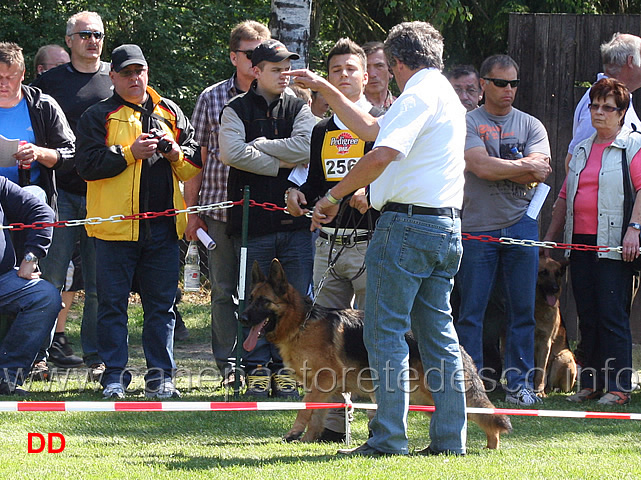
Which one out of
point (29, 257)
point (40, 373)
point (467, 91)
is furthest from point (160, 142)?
point (467, 91)

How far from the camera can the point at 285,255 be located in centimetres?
671

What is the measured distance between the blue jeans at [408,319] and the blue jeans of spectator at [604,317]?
2.73 m

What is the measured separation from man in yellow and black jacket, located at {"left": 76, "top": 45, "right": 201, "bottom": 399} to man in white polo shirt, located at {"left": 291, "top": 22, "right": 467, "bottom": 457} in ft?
→ 7.63

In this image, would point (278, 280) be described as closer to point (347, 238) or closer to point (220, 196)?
point (347, 238)

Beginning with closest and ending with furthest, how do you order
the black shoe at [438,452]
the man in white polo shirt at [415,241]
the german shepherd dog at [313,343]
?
the man in white polo shirt at [415,241], the black shoe at [438,452], the german shepherd dog at [313,343]

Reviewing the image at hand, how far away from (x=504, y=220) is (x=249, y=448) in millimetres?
2881

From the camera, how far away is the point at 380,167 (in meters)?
4.26

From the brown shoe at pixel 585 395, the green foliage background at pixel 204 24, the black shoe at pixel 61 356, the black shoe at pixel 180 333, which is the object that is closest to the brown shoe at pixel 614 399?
the brown shoe at pixel 585 395

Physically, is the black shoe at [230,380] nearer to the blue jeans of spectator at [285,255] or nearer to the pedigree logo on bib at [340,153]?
the blue jeans of spectator at [285,255]

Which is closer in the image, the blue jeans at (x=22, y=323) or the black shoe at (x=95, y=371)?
the blue jeans at (x=22, y=323)

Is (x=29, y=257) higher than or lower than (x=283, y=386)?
higher

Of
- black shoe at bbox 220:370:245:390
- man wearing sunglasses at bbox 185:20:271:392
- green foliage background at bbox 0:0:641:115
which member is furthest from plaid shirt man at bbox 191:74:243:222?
green foliage background at bbox 0:0:641:115

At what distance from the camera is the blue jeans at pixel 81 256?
7434mm

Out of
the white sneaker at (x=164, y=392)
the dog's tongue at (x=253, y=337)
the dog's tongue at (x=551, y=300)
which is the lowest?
the white sneaker at (x=164, y=392)
